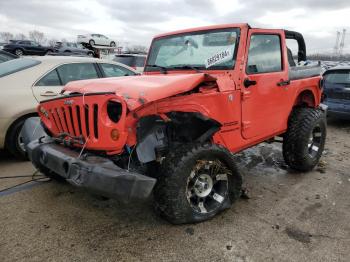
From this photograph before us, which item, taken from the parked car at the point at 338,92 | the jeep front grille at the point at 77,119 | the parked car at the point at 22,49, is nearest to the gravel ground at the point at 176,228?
the jeep front grille at the point at 77,119

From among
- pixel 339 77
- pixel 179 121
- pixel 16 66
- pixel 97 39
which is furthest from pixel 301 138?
pixel 97 39

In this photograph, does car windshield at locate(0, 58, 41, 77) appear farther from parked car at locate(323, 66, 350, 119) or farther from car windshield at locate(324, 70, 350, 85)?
car windshield at locate(324, 70, 350, 85)

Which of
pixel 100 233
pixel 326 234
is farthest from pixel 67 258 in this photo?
pixel 326 234

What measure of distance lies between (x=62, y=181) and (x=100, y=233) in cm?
128

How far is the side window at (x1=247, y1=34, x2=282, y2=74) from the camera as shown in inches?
148

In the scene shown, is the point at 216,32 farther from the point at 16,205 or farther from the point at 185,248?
the point at 16,205

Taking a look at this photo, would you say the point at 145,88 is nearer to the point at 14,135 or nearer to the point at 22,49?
the point at 14,135

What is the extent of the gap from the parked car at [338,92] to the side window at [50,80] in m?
6.20

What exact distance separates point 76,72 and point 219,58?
8.96 feet

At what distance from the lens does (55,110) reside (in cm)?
322

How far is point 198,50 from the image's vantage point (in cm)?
391

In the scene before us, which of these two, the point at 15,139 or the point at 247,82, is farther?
the point at 15,139

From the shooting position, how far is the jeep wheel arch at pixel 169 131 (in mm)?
2916

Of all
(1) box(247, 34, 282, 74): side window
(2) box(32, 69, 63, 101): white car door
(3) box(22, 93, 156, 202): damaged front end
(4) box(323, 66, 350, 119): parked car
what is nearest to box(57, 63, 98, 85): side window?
(2) box(32, 69, 63, 101): white car door
